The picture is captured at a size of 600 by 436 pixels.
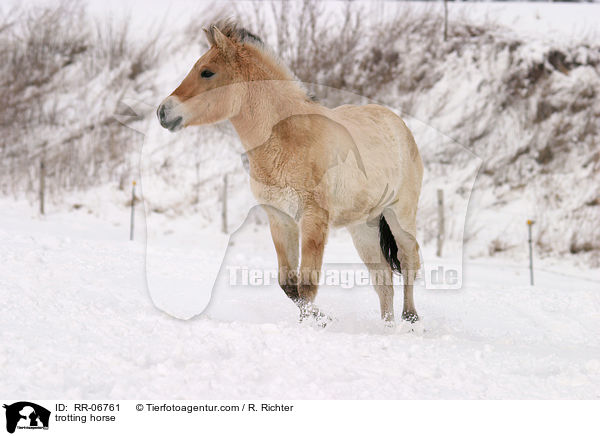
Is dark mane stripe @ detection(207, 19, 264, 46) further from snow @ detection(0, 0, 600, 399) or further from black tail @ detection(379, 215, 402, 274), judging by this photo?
black tail @ detection(379, 215, 402, 274)

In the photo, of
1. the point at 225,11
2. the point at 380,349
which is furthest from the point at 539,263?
the point at 225,11

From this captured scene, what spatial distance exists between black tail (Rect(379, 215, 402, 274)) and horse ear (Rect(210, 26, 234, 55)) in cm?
208

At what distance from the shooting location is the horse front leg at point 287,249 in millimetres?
4723

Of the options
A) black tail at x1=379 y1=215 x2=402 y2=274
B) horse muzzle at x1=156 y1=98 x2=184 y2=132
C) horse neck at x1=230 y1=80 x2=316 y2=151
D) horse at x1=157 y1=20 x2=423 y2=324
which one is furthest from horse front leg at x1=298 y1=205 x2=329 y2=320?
black tail at x1=379 y1=215 x2=402 y2=274

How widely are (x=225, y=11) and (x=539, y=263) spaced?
32.3 feet

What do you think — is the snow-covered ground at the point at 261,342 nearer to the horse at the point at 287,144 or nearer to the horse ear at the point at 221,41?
the horse at the point at 287,144

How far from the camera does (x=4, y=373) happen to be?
3.20 metres

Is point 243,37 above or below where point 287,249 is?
above

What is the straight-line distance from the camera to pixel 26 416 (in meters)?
2.85

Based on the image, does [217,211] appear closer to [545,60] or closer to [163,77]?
[163,77]

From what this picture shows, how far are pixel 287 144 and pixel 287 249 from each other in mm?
853

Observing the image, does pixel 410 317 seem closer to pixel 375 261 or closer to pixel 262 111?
pixel 375 261

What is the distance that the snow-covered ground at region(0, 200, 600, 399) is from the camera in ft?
10.5

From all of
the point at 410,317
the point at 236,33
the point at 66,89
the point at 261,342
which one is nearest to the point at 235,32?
the point at 236,33
